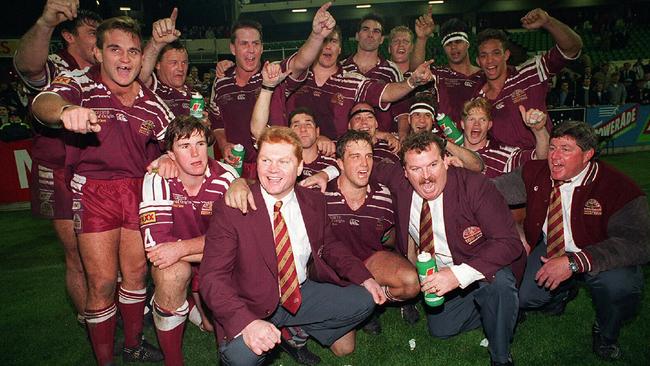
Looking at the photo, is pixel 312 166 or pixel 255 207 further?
pixel 312 166

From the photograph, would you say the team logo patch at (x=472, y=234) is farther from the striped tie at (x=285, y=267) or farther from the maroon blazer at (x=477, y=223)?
the striped tie at (x=285, y=267)

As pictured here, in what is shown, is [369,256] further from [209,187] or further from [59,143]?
[59,143]

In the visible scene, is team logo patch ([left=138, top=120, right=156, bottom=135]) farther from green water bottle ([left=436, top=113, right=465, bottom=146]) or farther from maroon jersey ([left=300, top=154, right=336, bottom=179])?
green water bottle ([left=436, top=113, right=465, bottom=146])

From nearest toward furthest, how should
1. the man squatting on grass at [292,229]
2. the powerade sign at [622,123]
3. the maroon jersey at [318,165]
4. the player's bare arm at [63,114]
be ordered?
the player's bare arm at [63,114]
the man squatting on grass at [292,229]
the maroon jersey at [318,165]
the powerade sign at [622,123]

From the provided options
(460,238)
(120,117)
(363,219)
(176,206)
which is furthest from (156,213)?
(460,238)

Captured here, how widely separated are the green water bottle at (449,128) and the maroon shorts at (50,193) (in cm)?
350

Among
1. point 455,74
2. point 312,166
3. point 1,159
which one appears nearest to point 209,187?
point 312,166

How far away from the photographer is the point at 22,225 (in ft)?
27.5

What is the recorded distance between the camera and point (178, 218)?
3.66m

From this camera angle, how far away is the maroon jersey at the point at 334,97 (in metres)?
5.34

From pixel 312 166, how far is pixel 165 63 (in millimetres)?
2137

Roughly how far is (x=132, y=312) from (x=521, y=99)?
4.42 m

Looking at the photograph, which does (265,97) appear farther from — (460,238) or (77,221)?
(460,238)

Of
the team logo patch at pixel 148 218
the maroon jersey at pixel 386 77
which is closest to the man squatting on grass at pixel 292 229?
the team logo patch at pixel 148 218
